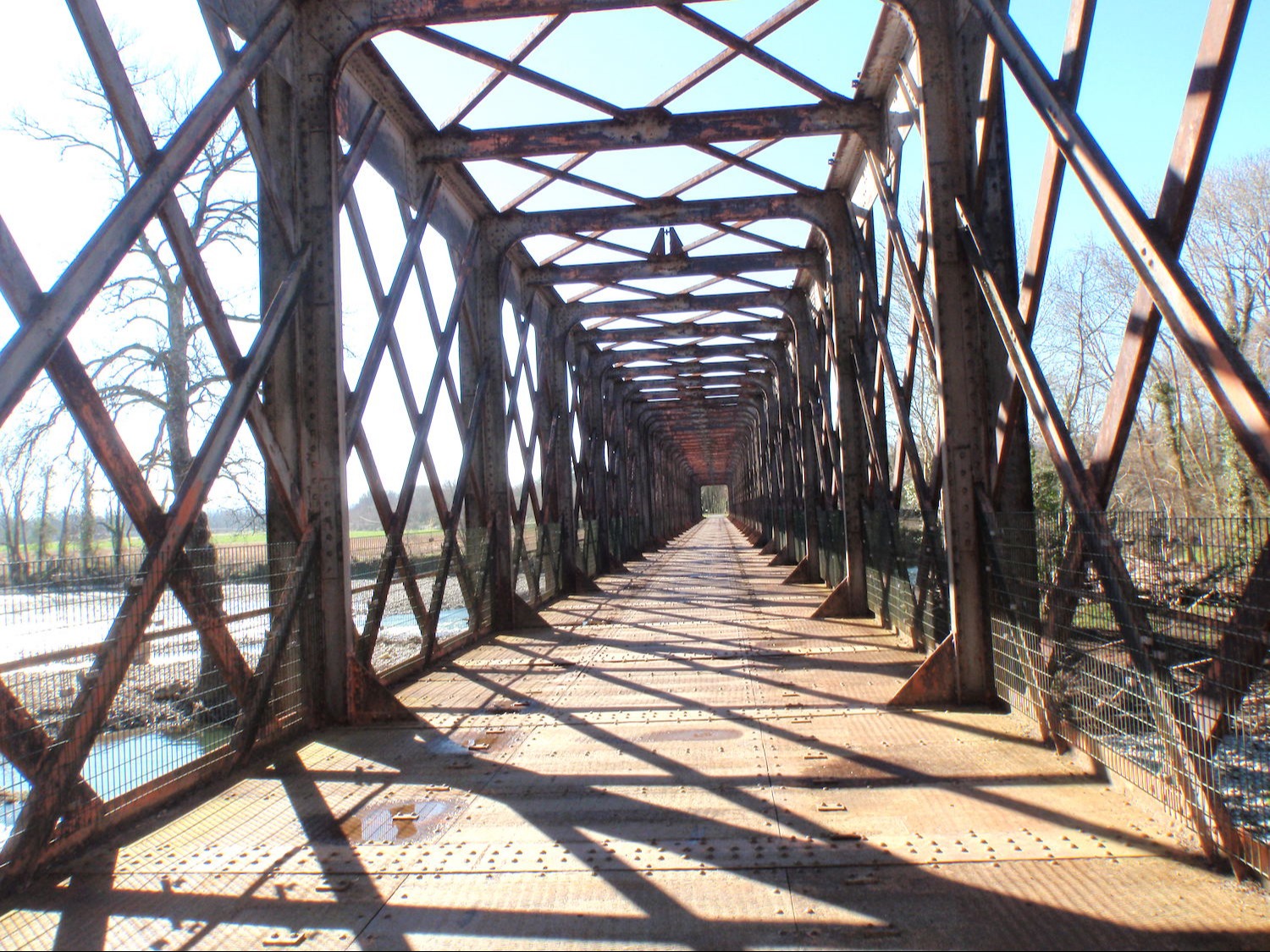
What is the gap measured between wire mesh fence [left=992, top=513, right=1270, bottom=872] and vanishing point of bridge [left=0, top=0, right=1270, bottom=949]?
2cm

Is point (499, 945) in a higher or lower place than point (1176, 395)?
lower

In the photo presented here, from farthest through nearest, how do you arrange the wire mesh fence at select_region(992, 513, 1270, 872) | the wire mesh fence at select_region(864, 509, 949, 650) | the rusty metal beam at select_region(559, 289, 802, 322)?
the rusty metal beam at select_region(559, 289, 802, 322) < the wire mesh fence at select_region(864, 509, 949, 650) < the wire mesh fence at select_region(992, 513, 1270, 872)

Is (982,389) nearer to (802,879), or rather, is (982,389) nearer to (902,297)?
(802,879)

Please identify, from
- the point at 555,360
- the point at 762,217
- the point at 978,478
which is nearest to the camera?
the point at 978,478

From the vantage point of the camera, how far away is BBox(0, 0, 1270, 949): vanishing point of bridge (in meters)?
3.13

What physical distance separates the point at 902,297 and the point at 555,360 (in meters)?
13.5

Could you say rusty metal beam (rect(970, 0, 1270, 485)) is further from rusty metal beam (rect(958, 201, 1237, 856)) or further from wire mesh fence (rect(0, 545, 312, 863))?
wire mesh fence (rect(0, 545, 312, 863))

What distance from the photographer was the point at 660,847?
11.7 ft

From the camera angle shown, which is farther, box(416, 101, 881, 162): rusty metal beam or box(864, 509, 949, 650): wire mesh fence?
box(416, 101, 881, 162): rusty metal beam

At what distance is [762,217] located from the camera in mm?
10141

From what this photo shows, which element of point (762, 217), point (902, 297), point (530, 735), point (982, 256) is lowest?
point (530, 735)

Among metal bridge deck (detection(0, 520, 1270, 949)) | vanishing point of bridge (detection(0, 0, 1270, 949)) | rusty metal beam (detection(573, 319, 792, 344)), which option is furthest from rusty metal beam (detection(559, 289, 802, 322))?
metal bridge deck (detection(0, 520, 1270, 949))

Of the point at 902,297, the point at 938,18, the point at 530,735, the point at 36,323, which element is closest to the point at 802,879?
the point at 530,735

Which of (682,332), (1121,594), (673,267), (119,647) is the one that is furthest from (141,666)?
(682,332)
